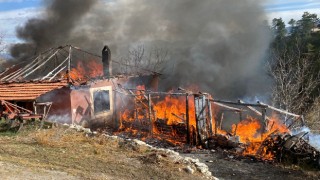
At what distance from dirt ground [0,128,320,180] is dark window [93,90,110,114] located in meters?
6.64

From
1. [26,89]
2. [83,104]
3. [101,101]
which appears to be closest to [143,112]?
[101,101]

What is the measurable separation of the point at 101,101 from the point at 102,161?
34.9ft

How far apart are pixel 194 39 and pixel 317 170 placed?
24382mm

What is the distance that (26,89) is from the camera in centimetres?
1809

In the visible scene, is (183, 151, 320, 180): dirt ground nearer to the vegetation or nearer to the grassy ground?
the grassy ground

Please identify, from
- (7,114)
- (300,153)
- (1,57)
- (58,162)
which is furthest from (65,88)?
(1,57)

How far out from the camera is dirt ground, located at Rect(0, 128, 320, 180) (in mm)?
9023

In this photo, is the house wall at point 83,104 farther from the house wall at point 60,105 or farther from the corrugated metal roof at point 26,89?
the corrugated metal roof at point 26,89

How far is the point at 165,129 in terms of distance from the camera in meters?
17.0

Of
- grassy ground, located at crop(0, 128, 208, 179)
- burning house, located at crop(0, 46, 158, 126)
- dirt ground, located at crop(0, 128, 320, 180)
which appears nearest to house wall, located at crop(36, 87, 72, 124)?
burning house, located at crop(0, 46, 158, 126)

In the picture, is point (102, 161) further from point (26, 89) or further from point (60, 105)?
point (26, 89)

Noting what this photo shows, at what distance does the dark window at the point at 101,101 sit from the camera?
2061 centimetres

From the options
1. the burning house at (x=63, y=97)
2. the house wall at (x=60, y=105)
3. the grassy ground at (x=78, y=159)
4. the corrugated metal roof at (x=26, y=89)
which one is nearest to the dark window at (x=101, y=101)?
the burning house at (x=63, y=97)

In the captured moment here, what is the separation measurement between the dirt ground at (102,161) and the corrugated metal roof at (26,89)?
14.7 ft
